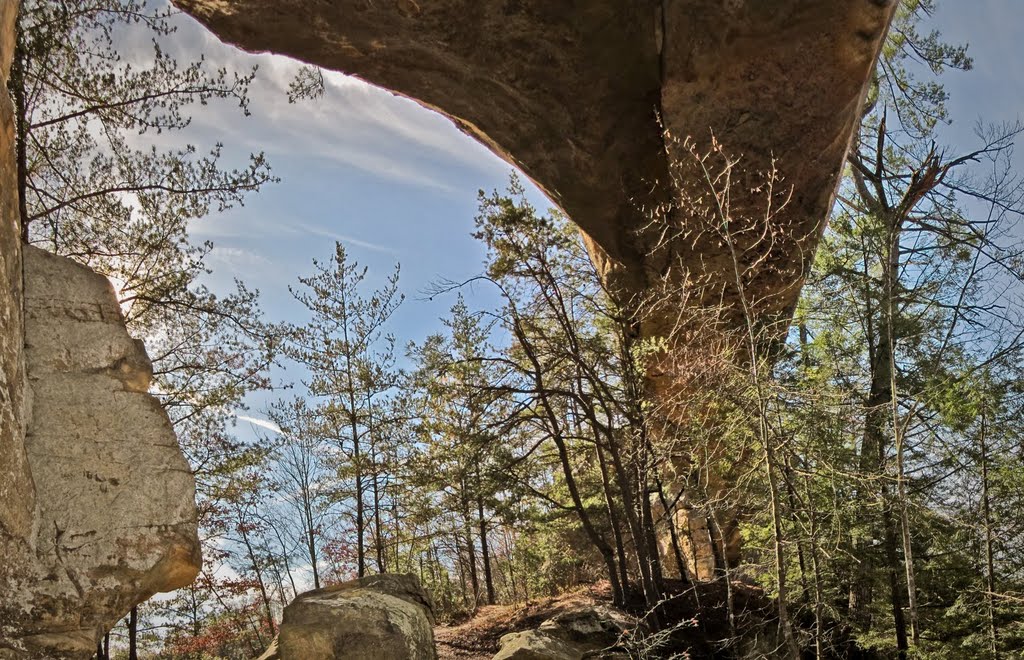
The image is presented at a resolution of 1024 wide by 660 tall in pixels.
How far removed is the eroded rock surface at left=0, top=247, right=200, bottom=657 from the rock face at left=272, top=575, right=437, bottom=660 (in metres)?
2.00

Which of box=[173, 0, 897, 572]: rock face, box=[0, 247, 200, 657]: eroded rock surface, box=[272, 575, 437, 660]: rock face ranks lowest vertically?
box=[272, 575, 437, 660]: rock face

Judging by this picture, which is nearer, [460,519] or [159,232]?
[159,232]

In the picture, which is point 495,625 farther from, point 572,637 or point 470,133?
point 470,133

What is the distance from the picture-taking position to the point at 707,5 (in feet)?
26.7

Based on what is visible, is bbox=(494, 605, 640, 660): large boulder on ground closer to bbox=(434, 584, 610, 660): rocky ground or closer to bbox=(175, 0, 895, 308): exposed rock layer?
bbox=(434, 584, 610, 660): rocky ground

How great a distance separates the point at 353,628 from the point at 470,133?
7259 millimetres

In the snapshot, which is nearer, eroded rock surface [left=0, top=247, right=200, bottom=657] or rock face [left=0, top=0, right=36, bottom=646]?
rock face [left=0, top=0, right=36, bottom=646]

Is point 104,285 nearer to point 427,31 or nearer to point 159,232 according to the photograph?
point 159,232

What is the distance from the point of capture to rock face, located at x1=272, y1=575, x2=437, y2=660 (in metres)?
6.71

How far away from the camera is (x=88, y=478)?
482 cm

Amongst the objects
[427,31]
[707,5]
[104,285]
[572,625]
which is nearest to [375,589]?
[572,625]

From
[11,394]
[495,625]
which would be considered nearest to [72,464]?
[11,394]

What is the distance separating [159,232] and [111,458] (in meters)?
5.55

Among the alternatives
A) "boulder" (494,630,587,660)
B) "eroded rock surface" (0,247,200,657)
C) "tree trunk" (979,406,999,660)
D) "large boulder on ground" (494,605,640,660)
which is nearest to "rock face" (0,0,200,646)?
"eroded rock surface" (0,247,200,657)
